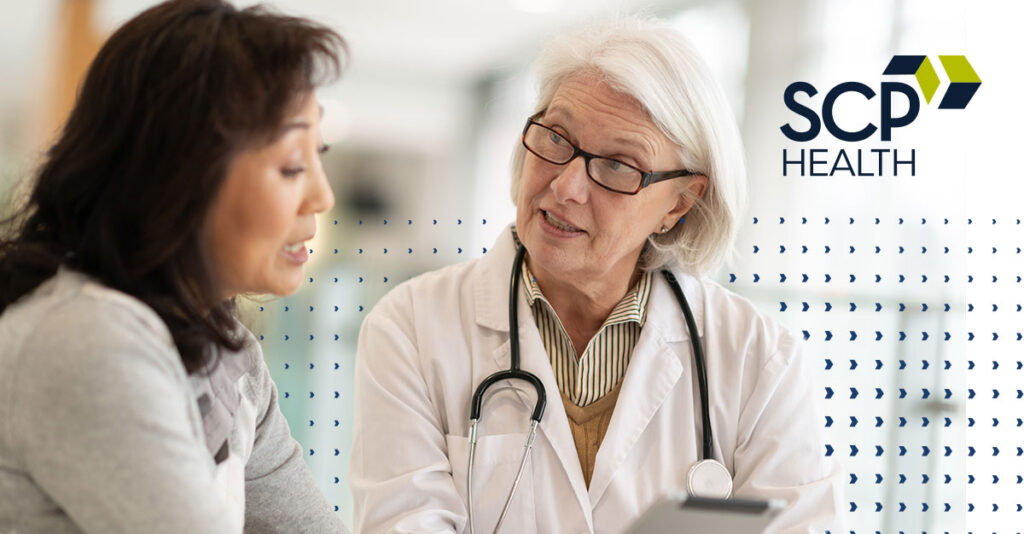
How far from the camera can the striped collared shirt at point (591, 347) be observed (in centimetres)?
164

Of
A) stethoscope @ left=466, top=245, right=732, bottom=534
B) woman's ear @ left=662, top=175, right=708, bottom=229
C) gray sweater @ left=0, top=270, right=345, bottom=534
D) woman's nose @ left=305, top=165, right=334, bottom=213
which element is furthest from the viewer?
woman's ear @ left=662, top=175, right=708, bottom=229

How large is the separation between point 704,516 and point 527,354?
2.21ft

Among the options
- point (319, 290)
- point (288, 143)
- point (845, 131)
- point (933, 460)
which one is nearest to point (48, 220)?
point (288, 143)

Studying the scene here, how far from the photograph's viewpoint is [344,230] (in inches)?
81.7

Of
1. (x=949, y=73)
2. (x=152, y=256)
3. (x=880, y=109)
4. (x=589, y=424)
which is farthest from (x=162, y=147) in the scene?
(x=949, y=73)

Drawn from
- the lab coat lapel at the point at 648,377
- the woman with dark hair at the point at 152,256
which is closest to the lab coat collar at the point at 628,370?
the lab coat lapel at the point at 648,377

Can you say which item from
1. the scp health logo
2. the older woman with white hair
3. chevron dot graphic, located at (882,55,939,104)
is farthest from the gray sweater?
chevron dot graphic, located at (882,55,939,104)

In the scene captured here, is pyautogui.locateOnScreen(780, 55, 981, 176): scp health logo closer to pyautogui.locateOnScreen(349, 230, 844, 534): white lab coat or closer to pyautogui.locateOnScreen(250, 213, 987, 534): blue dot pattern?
pyautogui.locateOnScreen(250, 213, 987, 534): blue dot pattern

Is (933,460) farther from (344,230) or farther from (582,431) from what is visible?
(344,230)

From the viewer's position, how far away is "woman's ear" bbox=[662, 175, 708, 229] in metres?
1.75

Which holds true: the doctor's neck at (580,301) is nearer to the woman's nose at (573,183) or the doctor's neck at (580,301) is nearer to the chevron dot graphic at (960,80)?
the woman's nose at (573,183)

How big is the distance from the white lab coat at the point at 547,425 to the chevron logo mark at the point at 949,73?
80 centimetres

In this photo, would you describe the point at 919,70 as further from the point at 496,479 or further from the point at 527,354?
the point at 496,479

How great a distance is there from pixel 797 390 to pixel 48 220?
4.02ft
